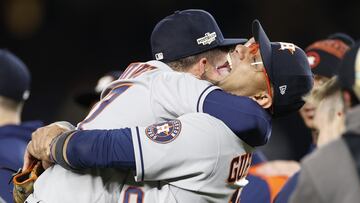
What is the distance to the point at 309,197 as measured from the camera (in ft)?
6.34

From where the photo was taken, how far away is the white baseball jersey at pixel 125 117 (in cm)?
262

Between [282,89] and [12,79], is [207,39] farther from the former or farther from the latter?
[12,79]

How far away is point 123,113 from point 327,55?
2.05m

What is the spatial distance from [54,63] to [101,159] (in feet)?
22.1

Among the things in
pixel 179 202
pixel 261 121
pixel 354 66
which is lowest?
pixel 179 202

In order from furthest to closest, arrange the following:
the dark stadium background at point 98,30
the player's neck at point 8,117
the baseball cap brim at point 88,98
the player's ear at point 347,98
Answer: the dark stadium background at point 98,30 < the baseball cap brim at point 88,98 < the player's neck at point 8,117 < the player's ear at point 347,98

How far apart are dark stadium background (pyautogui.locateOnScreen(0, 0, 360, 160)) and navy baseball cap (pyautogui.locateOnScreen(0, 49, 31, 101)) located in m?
3.66

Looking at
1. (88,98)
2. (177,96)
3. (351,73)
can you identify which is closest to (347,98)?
(351,73)

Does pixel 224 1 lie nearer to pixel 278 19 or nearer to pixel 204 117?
pixel 278 19

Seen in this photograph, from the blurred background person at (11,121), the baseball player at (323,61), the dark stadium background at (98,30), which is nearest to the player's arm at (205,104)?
the blurred background person at (11,121)

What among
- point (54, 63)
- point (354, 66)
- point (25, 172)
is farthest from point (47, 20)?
point (354, 66)

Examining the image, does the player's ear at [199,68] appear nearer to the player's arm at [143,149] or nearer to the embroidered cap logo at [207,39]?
the embroidered cap logo at [207,39]

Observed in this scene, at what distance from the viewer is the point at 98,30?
9.30 m

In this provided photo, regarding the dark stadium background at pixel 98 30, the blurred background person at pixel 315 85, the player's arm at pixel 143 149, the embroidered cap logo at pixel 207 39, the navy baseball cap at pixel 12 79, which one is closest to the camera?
the player's arm at pixel 143 149
